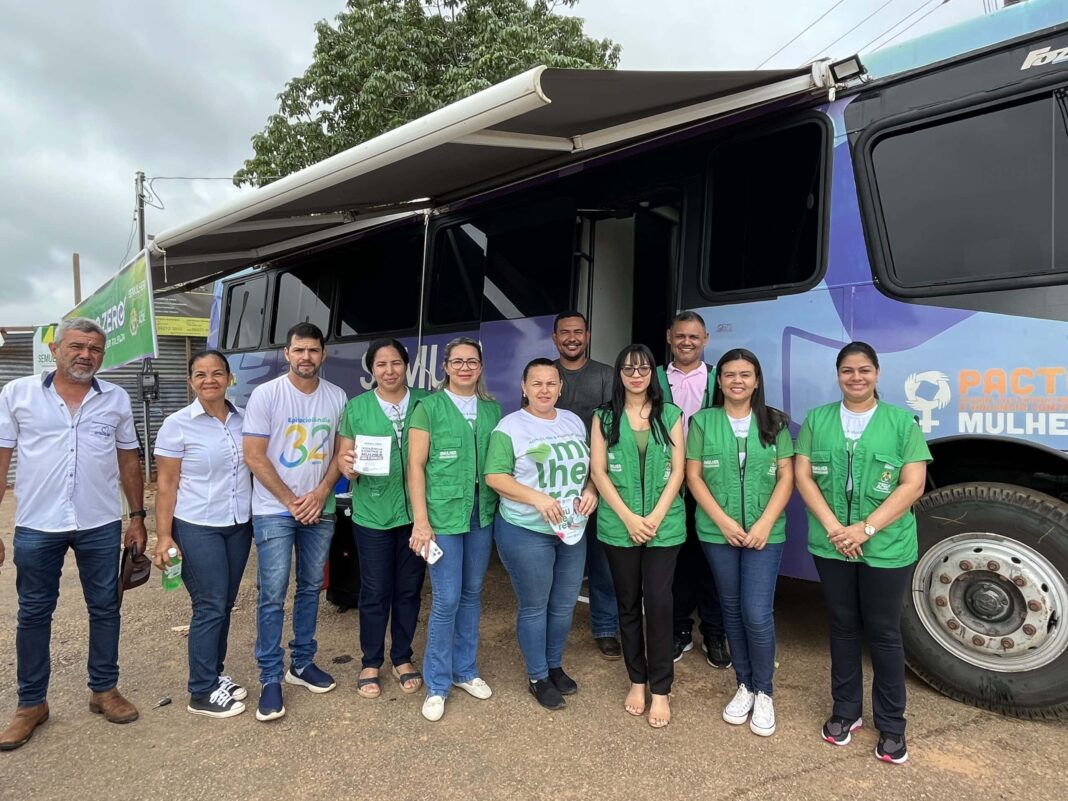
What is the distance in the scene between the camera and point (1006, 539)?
108 inches

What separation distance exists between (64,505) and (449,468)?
1.63m

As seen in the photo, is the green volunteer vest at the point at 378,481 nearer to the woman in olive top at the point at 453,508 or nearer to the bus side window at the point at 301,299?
the woman in olive top at the point at 453,508

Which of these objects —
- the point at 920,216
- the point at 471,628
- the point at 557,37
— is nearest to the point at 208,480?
the point at 471,628

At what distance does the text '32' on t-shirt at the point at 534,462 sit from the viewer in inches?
115

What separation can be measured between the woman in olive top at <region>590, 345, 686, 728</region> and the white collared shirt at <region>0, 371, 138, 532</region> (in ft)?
7.15

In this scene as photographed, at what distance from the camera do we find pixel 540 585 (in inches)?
118

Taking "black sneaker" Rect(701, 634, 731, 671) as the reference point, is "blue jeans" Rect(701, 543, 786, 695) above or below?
above

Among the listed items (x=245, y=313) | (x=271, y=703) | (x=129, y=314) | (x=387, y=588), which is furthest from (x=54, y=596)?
(x=245, y=313)

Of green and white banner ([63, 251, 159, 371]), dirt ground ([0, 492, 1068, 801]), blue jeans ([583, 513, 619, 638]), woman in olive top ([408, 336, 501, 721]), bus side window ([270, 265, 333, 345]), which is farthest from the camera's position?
bus side window ([270, 265, 333, 345])

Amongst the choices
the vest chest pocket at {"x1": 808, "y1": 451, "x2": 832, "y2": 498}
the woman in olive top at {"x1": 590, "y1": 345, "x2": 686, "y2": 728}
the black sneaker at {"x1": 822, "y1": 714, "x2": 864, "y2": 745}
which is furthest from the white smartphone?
the black sneaker at {"x1": 822, "y1": 714, "x2": 864, "y2": 745}

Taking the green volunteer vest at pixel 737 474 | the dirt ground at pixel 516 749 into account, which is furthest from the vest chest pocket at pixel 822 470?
the dirt ground at pixel 516 749

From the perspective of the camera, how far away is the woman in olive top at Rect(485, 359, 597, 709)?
2922 mm

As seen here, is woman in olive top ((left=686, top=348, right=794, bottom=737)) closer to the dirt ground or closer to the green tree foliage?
the dirt ground

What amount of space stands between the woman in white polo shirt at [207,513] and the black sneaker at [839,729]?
2.50m
